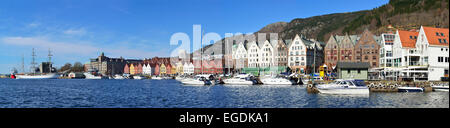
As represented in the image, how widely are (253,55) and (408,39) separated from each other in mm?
78512

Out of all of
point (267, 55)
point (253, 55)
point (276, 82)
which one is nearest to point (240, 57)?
point (253, 55)

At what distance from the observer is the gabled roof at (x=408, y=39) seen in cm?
7688

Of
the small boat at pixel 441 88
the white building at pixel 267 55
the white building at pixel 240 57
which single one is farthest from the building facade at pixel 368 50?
the small boat at pixel 441 88

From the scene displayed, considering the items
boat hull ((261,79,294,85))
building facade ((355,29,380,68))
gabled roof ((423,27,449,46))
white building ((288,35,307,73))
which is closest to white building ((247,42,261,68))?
white building ((288,35,307,73))

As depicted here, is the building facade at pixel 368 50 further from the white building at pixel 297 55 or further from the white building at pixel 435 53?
the white building at pixel 435 53

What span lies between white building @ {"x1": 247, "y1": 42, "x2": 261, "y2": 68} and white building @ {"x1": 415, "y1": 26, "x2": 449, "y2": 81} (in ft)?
270

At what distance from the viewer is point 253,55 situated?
5910 inches

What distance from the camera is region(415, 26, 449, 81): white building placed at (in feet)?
219

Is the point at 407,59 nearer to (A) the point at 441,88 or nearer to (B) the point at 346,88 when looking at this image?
(A) the point at 441,88
